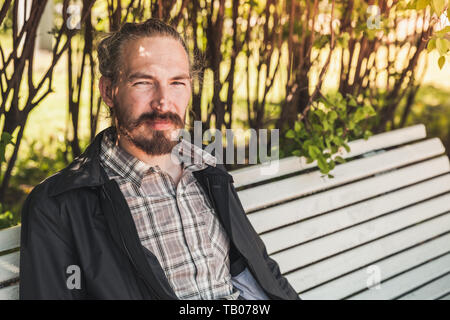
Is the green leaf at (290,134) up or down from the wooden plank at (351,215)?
up

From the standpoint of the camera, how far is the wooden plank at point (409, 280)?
2.98m

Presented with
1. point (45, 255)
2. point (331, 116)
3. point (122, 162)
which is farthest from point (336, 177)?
point (45, 255)

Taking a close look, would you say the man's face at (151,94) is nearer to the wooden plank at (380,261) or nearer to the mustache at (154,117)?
the mustache at (154,117)

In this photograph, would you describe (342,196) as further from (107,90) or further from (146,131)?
(107,90)

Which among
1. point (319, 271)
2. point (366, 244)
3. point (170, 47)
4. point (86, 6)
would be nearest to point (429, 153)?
point (366, 244)

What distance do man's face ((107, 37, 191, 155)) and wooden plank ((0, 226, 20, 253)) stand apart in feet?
1.78

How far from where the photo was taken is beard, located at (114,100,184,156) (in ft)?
7.18

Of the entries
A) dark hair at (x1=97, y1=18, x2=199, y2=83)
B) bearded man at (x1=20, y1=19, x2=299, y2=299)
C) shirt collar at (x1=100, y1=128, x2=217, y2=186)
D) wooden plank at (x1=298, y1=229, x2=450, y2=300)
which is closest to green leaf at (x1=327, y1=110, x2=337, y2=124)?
wooden plank at (x1=298, y1=229, x2=450, y2=300)

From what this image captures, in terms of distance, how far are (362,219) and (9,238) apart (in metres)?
1.77

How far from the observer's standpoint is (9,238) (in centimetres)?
202

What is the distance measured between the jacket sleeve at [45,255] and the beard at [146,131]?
1.52 ft

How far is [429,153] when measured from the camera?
3.35 meters

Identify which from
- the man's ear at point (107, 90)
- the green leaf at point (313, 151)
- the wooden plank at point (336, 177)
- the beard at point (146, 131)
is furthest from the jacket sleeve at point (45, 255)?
the green leaf at point (313, 151)

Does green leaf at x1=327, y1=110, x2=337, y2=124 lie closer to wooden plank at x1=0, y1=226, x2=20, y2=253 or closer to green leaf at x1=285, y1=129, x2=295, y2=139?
green leaf at x1=285, y1=129, x2=295, y2=139
